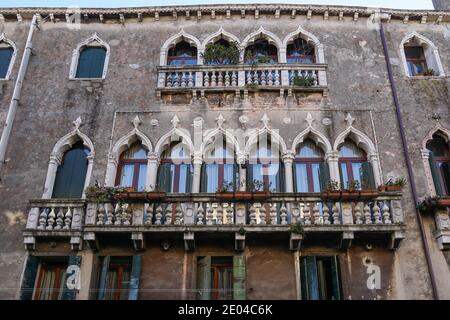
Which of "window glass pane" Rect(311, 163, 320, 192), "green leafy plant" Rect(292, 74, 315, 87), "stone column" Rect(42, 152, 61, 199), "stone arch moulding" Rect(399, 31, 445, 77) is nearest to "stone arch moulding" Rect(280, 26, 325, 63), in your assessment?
"green leafy plant" Rect(292, 74, 315, 87)

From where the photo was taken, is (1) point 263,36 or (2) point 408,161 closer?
(2) point 408,161

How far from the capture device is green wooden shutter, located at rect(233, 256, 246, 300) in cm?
1065

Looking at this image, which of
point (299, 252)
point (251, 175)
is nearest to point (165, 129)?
point (251, 175)

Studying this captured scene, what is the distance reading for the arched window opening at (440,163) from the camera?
12.1 metres

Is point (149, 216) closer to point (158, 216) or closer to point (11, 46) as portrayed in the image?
point (158, 216)

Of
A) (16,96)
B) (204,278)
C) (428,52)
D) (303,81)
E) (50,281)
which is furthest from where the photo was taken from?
(428,52)

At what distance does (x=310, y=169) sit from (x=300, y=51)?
414 centimetres

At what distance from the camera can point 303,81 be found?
13453 mm

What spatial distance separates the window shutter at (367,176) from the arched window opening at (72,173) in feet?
22.9

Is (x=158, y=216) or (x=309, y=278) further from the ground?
(x=158, y=216)

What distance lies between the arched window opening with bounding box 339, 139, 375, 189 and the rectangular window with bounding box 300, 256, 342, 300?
2117 millimetres

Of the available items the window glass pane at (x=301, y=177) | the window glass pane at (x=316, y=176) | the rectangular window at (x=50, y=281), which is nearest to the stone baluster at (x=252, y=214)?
the window glass pane at (x=301, y=177)

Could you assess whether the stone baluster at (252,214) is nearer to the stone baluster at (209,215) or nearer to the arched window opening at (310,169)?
the stone baluster at (209,215)

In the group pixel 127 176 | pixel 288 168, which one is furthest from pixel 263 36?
pixel 127 176
